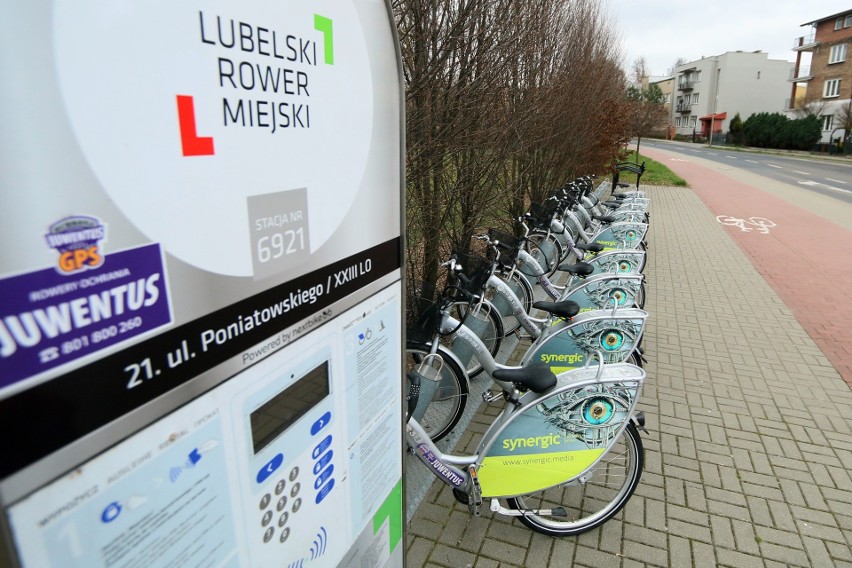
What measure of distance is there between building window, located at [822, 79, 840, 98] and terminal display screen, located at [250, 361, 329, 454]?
6160cm

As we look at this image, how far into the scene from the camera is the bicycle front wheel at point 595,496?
284 cm

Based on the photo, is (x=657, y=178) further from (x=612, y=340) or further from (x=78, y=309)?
(x=78, y=309)

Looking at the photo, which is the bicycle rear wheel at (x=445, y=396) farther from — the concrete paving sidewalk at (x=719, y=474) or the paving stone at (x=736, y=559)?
the paving stone at (x=736, y=559)

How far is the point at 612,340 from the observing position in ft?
12.2

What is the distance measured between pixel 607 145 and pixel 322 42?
47.3 feet

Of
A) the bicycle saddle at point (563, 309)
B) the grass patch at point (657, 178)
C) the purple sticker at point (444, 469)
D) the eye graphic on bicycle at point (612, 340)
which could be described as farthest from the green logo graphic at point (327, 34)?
the grass patch at point (657, 178)

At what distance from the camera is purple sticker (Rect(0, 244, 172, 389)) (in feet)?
2.32

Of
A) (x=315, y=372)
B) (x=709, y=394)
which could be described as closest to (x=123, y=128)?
(x=315, y=372)

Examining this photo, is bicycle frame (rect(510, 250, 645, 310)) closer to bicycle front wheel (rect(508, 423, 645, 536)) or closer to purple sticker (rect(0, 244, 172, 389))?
bicycle front wheel (rect(508, 423, 645, 536))

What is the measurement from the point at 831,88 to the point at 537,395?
61.4m

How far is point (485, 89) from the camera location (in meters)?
4.61

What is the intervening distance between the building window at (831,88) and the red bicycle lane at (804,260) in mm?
41729

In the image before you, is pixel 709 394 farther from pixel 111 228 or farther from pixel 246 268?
pixel 111 228

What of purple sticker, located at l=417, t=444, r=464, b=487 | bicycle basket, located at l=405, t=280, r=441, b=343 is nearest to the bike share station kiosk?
purple sticker, located at l=417, t=444, r=464, b=487
